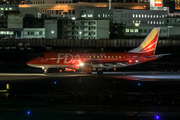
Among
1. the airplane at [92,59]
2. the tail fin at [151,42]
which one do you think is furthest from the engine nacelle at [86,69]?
the tail fin at [151,42]

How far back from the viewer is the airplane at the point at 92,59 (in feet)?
176

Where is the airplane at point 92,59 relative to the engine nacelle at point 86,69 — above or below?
above

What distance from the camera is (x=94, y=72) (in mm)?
58125

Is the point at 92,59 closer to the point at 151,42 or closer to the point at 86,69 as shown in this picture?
the point at 86,69

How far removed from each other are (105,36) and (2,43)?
4158cm

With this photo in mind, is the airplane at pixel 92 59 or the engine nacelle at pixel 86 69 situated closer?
the engine nacelle at pixel 86 69

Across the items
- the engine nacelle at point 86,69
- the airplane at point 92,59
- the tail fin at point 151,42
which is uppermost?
the tail fin at point 151,42

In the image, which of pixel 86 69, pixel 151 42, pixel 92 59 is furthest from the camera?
pixel 151 42

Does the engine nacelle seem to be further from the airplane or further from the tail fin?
the tail fin

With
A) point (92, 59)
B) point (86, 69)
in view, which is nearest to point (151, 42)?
point (92, 59)

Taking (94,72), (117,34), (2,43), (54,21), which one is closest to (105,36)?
(117,34)

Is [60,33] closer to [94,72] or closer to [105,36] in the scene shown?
[105,36]

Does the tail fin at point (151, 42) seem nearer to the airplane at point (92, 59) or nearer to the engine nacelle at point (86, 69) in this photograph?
the airplane at point (92, 59)

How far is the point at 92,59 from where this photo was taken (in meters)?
56.1
